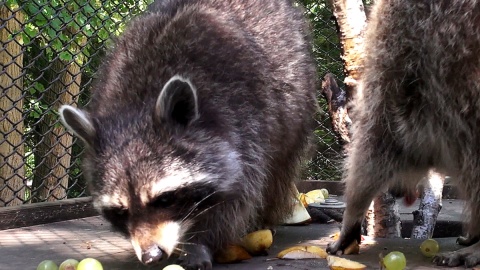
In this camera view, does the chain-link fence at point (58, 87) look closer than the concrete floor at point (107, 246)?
No

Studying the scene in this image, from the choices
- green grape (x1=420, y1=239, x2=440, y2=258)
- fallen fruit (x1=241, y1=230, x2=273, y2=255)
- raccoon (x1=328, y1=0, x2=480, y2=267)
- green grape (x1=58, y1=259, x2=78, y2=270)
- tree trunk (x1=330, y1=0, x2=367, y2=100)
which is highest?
tree trunk (x1=330, y1=0, x2=367, y2=100)

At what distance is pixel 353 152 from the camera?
9.55ft

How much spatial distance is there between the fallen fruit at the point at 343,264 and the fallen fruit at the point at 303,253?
199mm

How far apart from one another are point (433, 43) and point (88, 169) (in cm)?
147

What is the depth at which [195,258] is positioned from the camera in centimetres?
266

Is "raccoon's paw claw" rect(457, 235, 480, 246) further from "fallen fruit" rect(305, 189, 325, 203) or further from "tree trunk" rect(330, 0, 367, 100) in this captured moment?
"fallen fruit" rect(305, 189, 325, 203)

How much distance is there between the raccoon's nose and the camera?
7.65ft

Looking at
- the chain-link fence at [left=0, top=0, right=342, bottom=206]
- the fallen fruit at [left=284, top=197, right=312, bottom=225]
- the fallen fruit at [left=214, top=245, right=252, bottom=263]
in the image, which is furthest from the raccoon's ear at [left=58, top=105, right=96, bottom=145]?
the chain-link fence at [left=0, top=0, right=342, bottom=206]

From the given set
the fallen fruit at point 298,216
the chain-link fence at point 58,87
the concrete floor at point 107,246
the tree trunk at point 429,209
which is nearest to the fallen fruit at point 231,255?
the concrete floor at point 107,246

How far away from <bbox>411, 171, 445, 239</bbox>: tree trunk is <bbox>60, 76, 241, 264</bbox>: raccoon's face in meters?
1.52

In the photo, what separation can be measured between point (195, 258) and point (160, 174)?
43cm

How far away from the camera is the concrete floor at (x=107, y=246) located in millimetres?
2775

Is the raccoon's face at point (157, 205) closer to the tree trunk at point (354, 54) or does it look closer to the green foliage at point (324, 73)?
the tree trunk at point (354, 54)

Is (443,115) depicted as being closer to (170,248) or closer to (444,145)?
(444,145)
